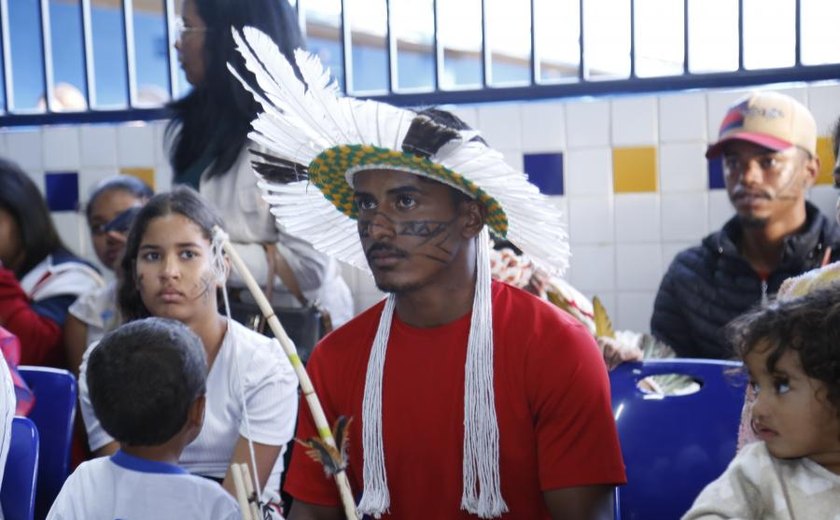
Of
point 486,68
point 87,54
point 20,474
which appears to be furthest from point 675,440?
point 87,54

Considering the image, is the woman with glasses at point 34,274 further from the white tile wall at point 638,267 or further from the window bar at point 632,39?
the window bar at point 632,39

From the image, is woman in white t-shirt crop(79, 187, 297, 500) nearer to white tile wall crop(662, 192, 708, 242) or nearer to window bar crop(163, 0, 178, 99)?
window bar crop(163, 0, 178, 99)

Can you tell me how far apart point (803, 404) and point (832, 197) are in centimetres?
220

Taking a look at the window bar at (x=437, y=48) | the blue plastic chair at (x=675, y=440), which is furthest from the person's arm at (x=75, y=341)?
the blue plastic chair at (x=675, y=440)

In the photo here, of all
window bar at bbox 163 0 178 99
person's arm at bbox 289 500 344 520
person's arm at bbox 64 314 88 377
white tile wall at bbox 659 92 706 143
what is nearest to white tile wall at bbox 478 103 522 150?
white tile wall at bbox 659 92 706 143

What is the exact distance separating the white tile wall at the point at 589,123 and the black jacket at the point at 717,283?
1.80 ft

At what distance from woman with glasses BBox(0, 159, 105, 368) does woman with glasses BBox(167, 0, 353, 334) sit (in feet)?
1.91

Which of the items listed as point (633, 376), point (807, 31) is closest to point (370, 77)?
point (807, 31)

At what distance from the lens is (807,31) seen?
12.6 ft

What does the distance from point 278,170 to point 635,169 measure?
1869 millimetres

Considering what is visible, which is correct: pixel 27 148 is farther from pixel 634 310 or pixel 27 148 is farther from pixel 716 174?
pixel 716 174

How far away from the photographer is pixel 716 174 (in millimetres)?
3914

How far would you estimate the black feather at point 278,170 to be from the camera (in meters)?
2.39

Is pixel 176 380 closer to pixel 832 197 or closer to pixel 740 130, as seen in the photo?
pixel 740 130
